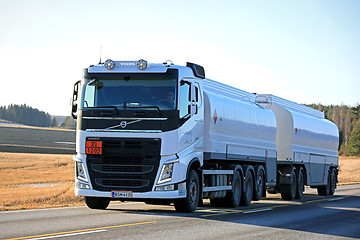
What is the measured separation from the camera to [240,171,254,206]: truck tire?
20567mm

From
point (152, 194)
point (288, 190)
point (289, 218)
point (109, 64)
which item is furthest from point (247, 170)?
point (109, 64)

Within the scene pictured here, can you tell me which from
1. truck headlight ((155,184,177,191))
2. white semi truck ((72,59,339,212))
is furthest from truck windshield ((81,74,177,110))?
truck headlight ((155,184,177,191))

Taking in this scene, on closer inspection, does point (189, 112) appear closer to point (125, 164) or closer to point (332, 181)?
point (125, 164)

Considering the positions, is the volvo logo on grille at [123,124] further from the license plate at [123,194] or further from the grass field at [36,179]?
the grass field at [36,179]

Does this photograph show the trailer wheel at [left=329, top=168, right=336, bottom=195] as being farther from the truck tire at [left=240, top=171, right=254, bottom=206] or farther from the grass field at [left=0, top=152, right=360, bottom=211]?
the grass field at [left=0, top=152, right=360, bottom=211]

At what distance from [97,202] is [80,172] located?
4.95 ft

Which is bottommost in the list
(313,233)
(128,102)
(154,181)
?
(313,233)

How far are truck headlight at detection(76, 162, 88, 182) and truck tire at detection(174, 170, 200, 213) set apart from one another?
7.76 feet

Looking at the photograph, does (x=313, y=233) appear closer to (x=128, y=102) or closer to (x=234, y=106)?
(x=128, y=102)

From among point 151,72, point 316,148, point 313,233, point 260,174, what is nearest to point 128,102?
point 151,72

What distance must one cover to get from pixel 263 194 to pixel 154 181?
27.4 feet

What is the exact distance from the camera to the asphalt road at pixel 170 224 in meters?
11.5

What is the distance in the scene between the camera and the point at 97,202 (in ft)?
55.6

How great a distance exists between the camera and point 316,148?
30109 mm
